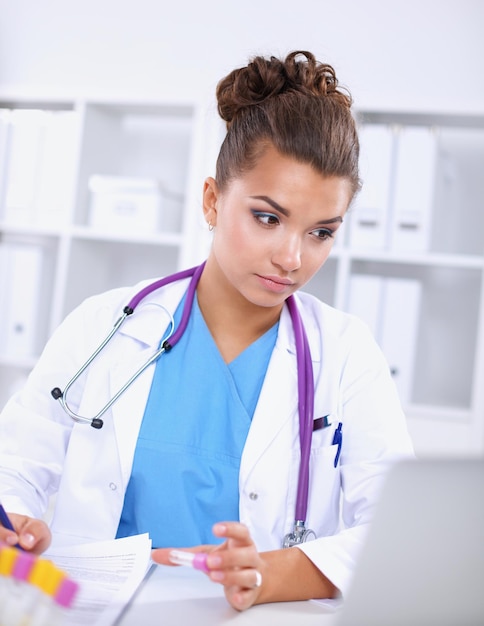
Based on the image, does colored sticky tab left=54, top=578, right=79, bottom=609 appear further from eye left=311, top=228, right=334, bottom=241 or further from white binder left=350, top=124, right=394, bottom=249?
white binder left=350, top=124, right=394, bottom=249

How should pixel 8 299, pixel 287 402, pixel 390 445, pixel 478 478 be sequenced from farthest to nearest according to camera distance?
pixel 8 299
pixel 287 402
pixel 390 445
pixel 478 478

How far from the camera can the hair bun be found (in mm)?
1351

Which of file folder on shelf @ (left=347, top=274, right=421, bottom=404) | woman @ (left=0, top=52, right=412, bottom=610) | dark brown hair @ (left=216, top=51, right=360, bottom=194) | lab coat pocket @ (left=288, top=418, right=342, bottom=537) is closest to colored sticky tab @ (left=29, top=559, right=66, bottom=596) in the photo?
woman @ (left=0, top=52, right=412, bottom=610)

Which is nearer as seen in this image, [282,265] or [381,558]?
[381,558]

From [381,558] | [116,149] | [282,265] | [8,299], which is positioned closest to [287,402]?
[282,265]

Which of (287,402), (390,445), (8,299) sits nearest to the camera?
(390,445)

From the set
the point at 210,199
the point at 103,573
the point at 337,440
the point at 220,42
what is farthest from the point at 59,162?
the point at 103,573

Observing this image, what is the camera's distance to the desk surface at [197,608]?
84 cm

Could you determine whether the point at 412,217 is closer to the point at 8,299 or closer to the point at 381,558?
the point at 8,299

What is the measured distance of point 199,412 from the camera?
52.5 inches

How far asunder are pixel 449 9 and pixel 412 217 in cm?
97

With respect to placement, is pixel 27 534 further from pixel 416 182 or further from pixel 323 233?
pixel 416 182

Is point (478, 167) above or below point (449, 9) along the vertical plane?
below

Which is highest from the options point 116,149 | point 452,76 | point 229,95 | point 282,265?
point 452,76
